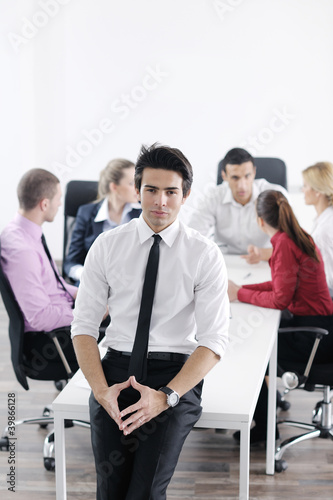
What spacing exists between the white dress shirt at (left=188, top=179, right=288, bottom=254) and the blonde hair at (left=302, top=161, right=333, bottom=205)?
330mm

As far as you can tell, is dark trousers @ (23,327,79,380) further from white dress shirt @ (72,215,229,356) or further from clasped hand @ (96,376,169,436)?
clasped hand @ (96,376,169,436)

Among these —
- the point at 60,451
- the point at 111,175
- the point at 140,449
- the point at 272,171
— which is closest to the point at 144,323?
the point at 140,449

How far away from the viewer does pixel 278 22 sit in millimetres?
5395

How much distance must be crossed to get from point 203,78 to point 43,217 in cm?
293

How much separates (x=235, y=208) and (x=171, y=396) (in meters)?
2.20

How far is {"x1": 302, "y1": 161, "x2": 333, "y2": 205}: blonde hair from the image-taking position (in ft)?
11.8

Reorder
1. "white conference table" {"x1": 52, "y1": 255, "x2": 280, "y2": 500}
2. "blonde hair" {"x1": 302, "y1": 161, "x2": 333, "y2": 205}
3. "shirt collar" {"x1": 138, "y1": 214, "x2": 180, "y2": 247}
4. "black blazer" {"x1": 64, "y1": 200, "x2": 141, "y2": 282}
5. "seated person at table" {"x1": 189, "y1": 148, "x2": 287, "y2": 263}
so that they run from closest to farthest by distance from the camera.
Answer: "white conference table" {"x1": 52, "y1": 255, "x2": 280, "y2": 500}
"shirt collar" {"x1": 138, "y1": 214, "x2": 180, "y2": 247}
"blonde hair" {"x1": 302, "y1": 161, "x2": 333, "y2": 205}
"black blazer" {"x1": 64, "y1": 200, "x2": 141, "y2": 282}
"seated person at table" {"x1": 189, "y1": 148, "x2": 287, "y2": 263}

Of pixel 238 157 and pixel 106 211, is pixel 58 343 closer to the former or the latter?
pixel 106 211

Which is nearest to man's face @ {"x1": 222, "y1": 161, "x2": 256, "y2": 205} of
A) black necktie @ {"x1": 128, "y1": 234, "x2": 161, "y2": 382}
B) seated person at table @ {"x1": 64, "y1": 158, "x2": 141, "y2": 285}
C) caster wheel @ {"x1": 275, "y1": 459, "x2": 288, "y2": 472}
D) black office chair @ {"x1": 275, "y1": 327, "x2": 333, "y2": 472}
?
seated person at table @ {"x1": 64, "y1": 158, "x2": 141, "y2": 285}

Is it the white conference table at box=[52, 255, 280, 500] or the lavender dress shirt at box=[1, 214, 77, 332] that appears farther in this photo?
the lavender dress shirt at box=[1, 214, 77, 332]

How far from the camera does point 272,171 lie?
4184 millimetres

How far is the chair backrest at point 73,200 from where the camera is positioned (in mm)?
3854

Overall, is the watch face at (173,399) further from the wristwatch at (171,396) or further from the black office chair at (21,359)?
the black office chair at (21,359)

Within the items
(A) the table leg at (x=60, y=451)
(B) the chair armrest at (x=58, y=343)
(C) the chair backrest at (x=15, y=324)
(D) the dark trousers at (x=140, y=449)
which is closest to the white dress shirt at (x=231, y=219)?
(B) the chair armrest at (x=58, y=343)
